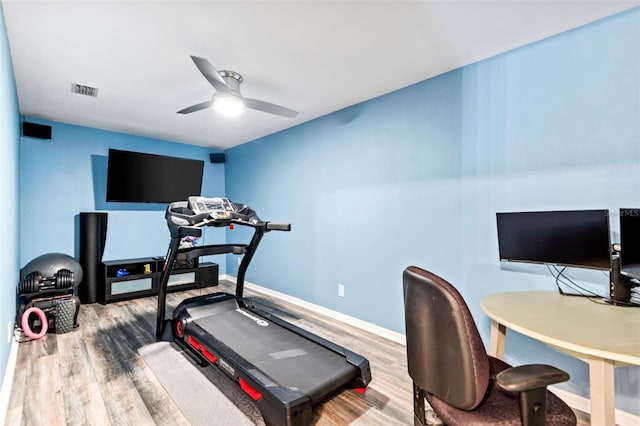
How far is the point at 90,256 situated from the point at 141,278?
2.15 feet

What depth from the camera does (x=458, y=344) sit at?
0.98 meters

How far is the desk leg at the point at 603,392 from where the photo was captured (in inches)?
42.3

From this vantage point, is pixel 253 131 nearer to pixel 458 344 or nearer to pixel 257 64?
pixel 257 64

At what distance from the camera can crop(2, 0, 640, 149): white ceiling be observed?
170cm

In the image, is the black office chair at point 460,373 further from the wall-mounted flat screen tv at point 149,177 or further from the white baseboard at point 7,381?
the wall-mounted flat screen tv at point 149,177

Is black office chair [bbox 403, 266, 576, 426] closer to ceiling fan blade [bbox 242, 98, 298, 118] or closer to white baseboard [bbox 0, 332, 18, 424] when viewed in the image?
ceiling fan blade [bbox 242, 98, 298, 118]

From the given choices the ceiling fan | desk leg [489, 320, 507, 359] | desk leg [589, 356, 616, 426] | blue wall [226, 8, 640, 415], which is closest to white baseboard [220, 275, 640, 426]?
blue wall [226, 8, 640, 415]

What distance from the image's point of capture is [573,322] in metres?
1.32

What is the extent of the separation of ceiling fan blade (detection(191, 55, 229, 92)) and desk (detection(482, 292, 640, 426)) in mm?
2234

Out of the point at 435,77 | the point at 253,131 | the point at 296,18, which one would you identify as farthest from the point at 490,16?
the point at 253,131

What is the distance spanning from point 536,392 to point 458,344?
268 millimetres

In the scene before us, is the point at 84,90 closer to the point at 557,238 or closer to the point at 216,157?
the point at 216,157

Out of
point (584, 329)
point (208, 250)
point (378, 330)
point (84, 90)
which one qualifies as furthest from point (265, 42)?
point (378, 330)

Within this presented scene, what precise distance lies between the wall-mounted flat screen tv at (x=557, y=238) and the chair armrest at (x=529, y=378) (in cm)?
105
